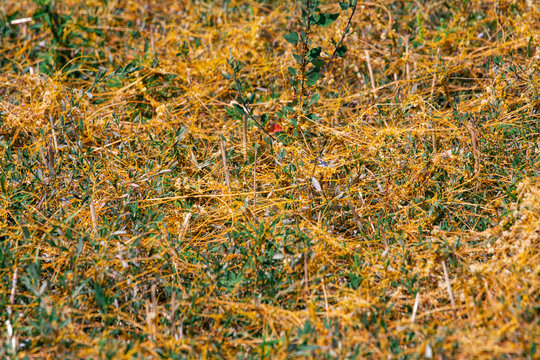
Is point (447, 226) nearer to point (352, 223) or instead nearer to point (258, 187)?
point (352, 223)

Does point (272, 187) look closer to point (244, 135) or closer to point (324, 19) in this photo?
point (244, 135)

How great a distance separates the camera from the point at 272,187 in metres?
2.72

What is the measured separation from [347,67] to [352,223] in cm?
134

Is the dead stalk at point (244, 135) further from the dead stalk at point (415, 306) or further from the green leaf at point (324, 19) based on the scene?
the dead stalk at point (415, 306)

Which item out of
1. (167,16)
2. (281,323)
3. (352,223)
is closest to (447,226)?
(352,223)

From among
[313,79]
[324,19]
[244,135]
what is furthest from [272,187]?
[324,19]

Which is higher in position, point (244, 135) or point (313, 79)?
point (313, 79)

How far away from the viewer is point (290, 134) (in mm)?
2861

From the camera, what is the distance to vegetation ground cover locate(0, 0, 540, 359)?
1.99m

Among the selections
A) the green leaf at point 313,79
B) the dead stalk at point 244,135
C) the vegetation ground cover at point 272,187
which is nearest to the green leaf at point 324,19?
the vegetation ground cover at point 272,187

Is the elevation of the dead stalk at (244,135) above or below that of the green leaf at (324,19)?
below

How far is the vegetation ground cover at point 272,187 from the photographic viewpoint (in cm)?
199

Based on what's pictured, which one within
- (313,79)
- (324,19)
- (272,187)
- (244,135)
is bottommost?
(272,187)

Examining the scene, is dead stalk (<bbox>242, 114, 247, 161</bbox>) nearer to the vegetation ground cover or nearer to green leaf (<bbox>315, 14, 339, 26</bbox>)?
the vegetation ground cover
